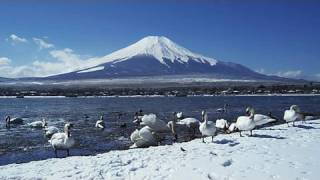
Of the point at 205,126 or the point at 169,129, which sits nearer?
the point at 205,126

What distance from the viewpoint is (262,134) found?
21156mm

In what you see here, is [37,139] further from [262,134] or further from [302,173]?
[302,173]

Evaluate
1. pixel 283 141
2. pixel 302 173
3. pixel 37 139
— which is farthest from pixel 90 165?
pixel 37 139

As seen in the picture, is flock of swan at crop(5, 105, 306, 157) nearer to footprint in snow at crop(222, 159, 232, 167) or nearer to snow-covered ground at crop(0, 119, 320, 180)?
snow-covered ground at crop(0, 119, 320, 180)

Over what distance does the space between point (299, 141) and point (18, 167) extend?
A: 11.1 m

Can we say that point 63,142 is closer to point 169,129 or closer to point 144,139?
point 144,139

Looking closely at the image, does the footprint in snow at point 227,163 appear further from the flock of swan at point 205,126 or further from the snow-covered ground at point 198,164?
the flock of swan at point 205,126

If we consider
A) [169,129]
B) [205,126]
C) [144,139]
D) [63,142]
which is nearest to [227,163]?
[205,126]

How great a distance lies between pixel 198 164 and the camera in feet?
48.5

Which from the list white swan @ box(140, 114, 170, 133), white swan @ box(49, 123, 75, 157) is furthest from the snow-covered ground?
white swan @ box(140, 114, 170, 133)

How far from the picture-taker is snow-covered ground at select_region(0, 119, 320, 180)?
45.1 ft

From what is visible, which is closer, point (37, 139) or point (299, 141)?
point (299, 141)

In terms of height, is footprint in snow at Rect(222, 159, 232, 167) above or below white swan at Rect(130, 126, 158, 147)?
above

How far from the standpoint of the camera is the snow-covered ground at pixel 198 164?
45.1 ft
